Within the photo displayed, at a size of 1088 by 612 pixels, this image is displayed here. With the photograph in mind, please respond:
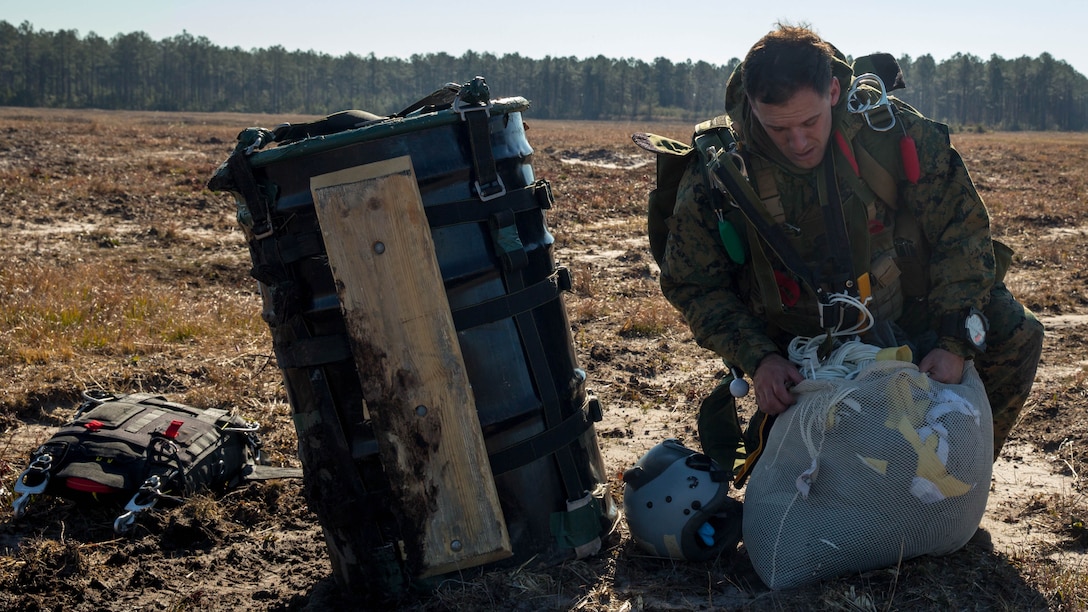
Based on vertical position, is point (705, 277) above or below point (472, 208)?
below

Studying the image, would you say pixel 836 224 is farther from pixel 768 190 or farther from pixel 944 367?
pixel 944 367

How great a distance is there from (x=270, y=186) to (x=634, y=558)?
6.01 feet

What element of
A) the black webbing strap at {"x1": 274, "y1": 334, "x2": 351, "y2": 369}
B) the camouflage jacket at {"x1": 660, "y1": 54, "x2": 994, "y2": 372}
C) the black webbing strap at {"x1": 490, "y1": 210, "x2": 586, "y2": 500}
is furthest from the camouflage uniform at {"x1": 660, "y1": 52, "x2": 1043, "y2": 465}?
the black webbing strap at {"x1": 274, "y1": 334, "x2": 351, "y2": 369}

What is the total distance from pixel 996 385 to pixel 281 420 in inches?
145

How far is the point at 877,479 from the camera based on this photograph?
297 cm

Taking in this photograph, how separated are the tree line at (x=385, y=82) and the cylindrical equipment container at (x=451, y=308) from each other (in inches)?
4351

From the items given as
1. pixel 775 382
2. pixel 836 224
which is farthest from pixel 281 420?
pixel 836 224

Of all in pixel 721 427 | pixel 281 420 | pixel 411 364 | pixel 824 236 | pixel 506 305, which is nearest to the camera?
pixel 411 364

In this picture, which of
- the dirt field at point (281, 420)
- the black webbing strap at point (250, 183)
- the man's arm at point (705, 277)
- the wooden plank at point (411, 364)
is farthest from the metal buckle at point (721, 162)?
the black webbing strap at point (250, 183)

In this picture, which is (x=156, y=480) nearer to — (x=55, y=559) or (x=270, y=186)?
(x=55, y=559)

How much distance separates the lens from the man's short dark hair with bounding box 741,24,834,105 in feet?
10.4

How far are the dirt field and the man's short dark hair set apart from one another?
162 cm

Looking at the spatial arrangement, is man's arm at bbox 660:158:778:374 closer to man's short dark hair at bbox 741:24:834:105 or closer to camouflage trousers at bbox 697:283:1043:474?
camouflage trousers at bbox 697:283:1043:474

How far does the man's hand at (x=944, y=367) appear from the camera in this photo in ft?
10.5
